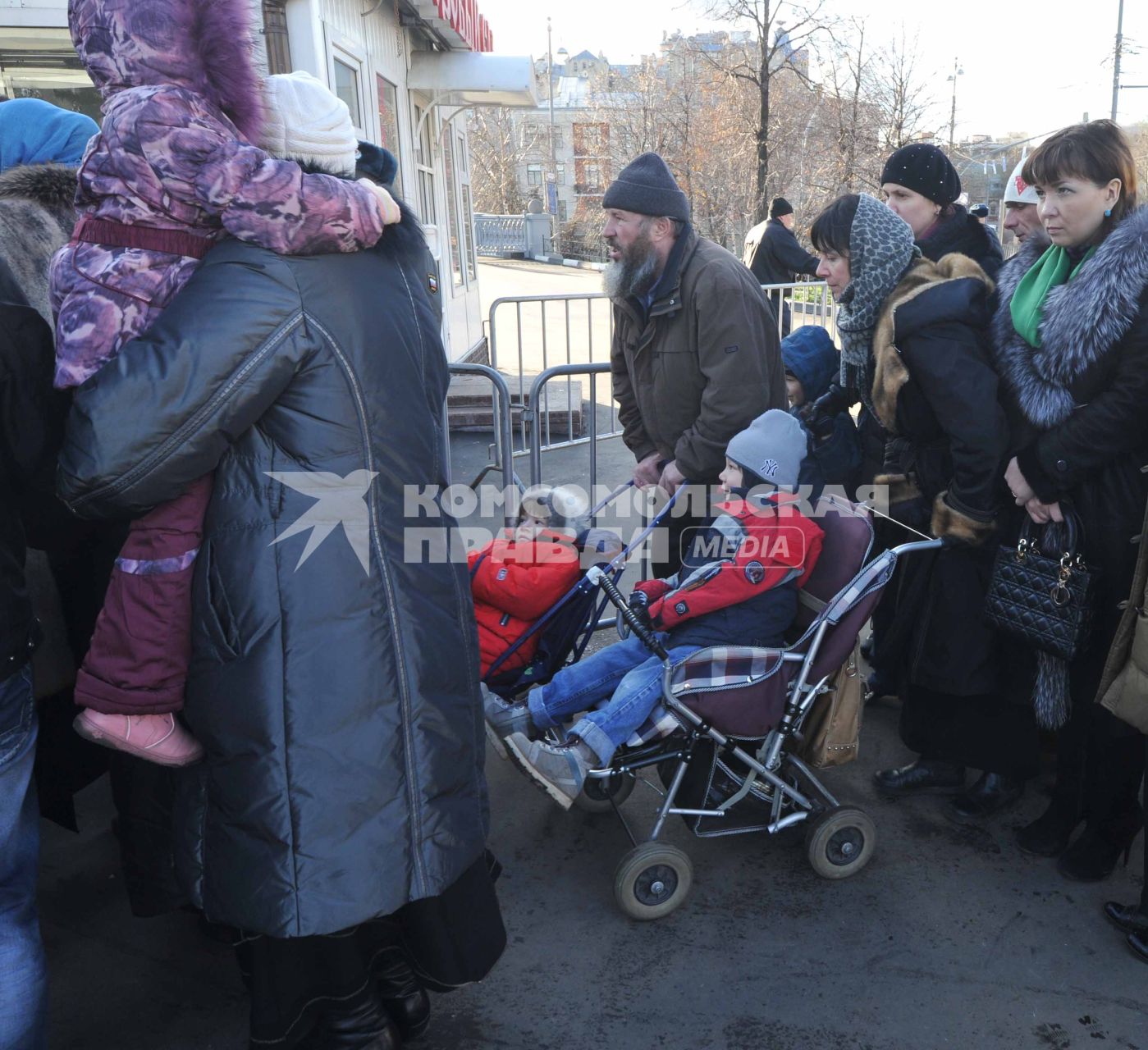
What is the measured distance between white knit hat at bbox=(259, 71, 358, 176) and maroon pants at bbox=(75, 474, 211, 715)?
61 cm

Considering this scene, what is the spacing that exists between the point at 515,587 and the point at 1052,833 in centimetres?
179

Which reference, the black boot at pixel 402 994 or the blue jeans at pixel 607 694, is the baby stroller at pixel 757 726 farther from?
the black boot at pixel 402 994

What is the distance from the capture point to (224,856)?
1.82 metres

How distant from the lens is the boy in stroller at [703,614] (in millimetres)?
2732

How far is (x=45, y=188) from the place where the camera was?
2.37 m

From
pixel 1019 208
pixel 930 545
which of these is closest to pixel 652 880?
pixel 930 545

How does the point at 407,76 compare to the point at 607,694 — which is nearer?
the point at 607,694

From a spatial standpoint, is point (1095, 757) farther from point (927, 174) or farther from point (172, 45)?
point (172, 45)

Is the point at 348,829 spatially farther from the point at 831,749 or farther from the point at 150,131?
the point at 831,749

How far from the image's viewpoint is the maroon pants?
1.72 metres

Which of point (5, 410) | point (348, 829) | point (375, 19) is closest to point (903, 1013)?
point (348, 829)

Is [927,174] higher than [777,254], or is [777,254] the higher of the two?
[927,174]

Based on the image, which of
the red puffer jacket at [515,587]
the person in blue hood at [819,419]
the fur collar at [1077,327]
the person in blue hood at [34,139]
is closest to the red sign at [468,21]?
the person in blue hood at [819,419]

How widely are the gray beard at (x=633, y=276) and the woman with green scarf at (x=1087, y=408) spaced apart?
1.22 m
